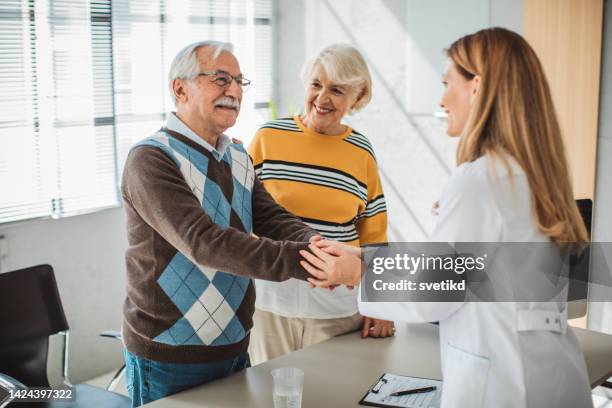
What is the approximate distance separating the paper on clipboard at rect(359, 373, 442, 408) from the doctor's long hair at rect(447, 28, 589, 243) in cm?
59

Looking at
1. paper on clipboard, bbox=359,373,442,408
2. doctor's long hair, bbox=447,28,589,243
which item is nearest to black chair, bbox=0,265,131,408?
paper on clipboard, bbox=359,373,442,408

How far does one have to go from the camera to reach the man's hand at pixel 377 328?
97.5 inches

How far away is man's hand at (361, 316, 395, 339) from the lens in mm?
2477

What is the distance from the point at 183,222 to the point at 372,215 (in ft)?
3.31

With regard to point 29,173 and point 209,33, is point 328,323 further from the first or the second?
point 209,33

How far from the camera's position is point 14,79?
12.0 ft

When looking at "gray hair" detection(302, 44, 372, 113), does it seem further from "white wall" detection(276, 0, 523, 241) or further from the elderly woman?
"white wall" detection(276, 0, 523, 241)

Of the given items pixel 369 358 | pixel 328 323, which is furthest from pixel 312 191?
pixel 369 358

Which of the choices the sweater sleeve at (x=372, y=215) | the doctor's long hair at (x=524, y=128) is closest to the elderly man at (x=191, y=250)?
the sweater sleeve at (x=372, y=215)

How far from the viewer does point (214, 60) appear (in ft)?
7.36

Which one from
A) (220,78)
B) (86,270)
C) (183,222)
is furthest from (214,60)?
(86,270)

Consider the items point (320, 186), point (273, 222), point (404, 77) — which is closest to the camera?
point (273, 222)

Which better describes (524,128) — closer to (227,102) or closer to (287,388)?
(287,388)

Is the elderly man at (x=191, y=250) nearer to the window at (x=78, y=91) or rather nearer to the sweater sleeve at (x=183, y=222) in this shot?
the sweater sleeve at (x=183, y=222)
